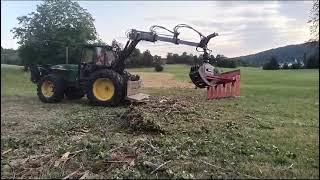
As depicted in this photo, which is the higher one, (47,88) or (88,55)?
(88,55)

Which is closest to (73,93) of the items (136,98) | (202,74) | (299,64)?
(136,98)

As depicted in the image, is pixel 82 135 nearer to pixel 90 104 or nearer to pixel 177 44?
pixel 177 44

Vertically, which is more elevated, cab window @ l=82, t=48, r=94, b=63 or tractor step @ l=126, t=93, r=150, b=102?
cab window @ l=82, t=48, r=94, b=63

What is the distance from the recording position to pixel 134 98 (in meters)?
13.3

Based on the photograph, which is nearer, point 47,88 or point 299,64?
point 299,64

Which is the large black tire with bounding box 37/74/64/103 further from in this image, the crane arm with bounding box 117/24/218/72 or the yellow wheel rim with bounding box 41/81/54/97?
the crane arm with bounding box 117/24/218/72

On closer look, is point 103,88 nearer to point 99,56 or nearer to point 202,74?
point 99,56

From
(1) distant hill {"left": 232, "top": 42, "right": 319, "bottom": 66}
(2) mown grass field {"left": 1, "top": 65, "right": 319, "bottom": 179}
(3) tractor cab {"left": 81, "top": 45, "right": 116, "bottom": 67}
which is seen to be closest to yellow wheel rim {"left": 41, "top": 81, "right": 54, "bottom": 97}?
(3) tractor cab {"left": 81, "top": 45, "right": 116, "bottom": 67}

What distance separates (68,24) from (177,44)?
13.1ft

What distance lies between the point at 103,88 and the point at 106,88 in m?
0.10

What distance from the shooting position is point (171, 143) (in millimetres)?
6762

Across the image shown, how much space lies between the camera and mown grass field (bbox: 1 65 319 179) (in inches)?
188

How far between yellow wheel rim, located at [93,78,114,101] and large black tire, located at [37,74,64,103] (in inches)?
62.2

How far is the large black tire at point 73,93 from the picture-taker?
598 inches
